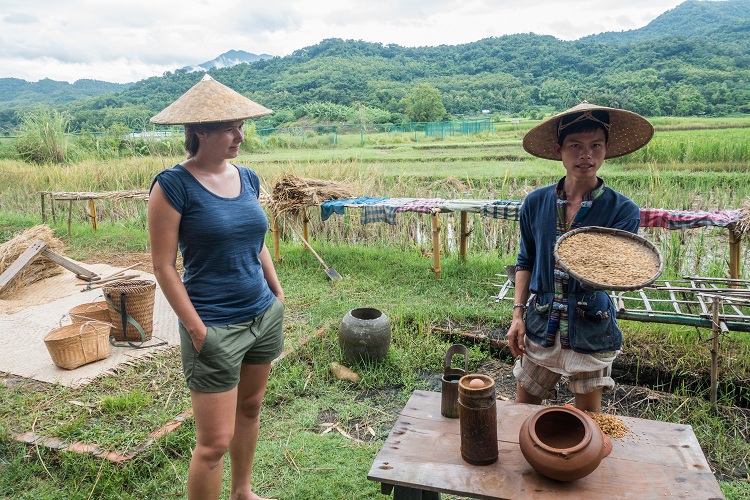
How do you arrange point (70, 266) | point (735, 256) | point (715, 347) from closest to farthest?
point (715, 347)
point (735, 256)
point (70, 266)

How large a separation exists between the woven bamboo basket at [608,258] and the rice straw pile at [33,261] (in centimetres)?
617

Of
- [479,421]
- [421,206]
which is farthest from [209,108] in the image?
[421,206]

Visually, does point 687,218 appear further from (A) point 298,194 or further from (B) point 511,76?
(B) point 511,76

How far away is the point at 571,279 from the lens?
6.40ft

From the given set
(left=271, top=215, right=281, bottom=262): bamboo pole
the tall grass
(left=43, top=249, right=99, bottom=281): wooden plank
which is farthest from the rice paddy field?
the tall grass

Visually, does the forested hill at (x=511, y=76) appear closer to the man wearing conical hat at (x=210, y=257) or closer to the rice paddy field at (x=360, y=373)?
the rice paddy field at (x=360, y=373)

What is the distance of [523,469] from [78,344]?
11.0 ft

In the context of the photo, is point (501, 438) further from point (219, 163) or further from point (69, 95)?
point (69, 95)

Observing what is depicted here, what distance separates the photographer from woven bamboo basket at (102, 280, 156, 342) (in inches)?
163

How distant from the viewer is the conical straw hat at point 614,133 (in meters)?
2.08

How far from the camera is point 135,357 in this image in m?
3.97

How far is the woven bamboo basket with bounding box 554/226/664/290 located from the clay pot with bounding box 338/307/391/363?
6.98 ft

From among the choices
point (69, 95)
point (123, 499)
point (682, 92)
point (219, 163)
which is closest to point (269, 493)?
point (123, 499)

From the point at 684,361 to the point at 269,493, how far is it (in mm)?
2999
